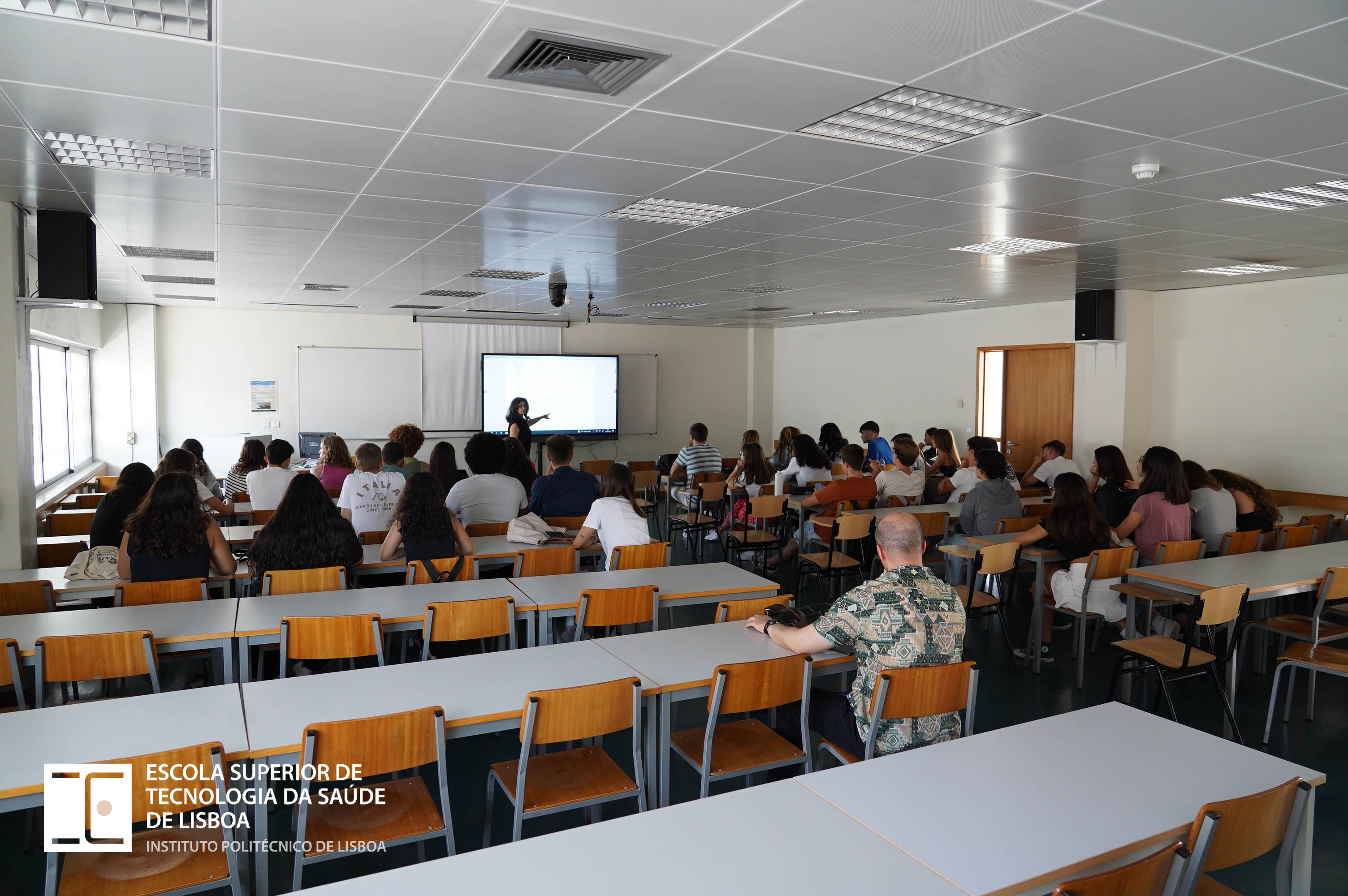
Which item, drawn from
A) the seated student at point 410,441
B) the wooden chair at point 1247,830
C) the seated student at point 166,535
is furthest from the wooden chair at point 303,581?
the wooden chair at point 1247,830

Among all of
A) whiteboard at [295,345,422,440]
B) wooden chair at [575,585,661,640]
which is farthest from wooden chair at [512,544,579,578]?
whiteboard at [295,345,422,440]

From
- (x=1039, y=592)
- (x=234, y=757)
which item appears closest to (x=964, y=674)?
(x=234, y=757)

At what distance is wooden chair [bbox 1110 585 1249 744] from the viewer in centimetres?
381

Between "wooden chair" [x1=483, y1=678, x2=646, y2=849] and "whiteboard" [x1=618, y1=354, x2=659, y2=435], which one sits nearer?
"wooden chair" [x1=483, y1=678, x2=646, y2=849]

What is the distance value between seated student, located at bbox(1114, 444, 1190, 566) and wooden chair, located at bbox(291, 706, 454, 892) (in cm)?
471

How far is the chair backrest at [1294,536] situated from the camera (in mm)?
5434

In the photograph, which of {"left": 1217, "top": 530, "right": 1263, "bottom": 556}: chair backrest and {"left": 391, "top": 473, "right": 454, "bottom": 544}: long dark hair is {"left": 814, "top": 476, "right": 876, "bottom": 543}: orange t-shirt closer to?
{"left": 1217, "top": 530, "right": 1263, "bottom": 556}: chair backrest

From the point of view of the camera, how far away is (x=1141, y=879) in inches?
63.1

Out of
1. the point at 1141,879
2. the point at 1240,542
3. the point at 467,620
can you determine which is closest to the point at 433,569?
the point at 467,620

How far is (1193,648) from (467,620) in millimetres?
3545

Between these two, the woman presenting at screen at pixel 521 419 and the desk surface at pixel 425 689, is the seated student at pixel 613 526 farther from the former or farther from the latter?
the woman presenting at screen at pixel 521 419

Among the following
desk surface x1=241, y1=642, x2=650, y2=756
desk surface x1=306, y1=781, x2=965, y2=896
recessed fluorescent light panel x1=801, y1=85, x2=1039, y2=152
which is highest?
recessed fluorescent light panel x1=801, y1=85, x2=1039, y2=152

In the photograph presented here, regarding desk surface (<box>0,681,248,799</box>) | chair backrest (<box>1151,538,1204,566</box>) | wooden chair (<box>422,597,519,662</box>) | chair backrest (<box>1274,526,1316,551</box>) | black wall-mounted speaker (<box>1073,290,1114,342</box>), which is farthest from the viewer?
black wall-mounted speaker (<box>1073,290,1114,342</box>)

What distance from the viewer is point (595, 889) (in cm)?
156
